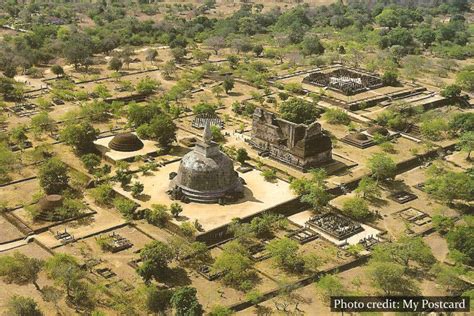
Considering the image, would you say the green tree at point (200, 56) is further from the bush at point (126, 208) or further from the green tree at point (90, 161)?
the bush at point (126, 208)

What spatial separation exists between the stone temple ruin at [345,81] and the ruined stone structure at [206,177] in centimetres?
4112

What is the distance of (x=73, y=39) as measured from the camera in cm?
11338

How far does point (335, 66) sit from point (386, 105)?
75.8ft

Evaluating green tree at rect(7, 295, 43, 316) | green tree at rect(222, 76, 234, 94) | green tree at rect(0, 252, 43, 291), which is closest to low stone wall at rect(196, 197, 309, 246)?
green tree at rect(0, 252, 43, 291)

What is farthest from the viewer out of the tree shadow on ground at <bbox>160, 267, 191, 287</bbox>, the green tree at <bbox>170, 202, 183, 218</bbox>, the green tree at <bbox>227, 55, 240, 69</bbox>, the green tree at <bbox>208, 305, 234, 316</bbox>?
the green tree at <bbox>227, 55, 240, 69</bbox>

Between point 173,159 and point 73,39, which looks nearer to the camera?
point 173,159

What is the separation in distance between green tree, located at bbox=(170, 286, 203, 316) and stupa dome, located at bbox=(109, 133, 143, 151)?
31.7 m

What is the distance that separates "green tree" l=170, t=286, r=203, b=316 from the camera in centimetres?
4156

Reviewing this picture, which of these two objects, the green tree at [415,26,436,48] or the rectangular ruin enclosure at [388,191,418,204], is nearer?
the rectangular ruin enclosure at [388,191,418,204]

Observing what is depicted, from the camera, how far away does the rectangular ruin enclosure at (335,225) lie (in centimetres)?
5541

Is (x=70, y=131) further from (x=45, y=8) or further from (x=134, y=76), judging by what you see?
(x=45, y=8)

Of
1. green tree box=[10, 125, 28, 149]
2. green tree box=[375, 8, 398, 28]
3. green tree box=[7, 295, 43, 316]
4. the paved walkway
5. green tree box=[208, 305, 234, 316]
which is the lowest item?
green tree box=[375, 8, 398, 28]

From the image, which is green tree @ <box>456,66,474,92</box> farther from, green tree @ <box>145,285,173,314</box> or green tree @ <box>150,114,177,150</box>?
green tree @ <box>145,285,173,314</box>

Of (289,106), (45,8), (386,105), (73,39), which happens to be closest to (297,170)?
(289,106)
